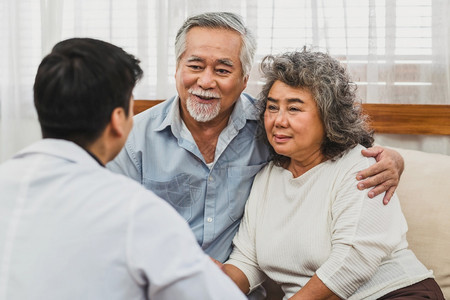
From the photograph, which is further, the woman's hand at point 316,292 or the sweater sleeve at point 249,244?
the sweater sleeve at point 249,244

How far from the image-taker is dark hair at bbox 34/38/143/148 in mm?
1002

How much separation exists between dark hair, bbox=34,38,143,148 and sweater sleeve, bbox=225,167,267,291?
3.18ft

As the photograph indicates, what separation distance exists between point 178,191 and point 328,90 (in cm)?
61

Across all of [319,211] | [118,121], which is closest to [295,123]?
[319,211]

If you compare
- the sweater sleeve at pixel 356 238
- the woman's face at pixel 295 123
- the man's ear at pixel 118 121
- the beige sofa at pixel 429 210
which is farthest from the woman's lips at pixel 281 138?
the man's ear at pixel 118 121

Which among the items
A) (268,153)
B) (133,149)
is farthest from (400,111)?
(133,149)

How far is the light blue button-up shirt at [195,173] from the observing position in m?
1.96

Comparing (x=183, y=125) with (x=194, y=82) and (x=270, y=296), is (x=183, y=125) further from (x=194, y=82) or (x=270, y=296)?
(x=270, y=296)

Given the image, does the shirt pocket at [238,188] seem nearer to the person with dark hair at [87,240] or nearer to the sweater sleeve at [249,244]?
the sweater sleeve at [249,244]

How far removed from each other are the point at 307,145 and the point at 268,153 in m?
0.29

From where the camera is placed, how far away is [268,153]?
2.06m

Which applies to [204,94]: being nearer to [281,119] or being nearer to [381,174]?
[281,119]

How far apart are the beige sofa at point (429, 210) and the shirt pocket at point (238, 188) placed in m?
0.55

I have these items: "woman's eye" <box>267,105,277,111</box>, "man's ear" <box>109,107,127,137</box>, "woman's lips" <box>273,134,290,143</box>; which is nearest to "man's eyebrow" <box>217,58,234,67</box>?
"woman's eye" <box>267,105,277,111</box>
